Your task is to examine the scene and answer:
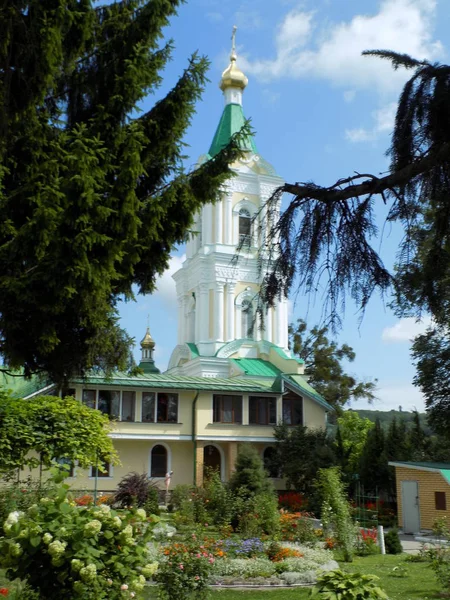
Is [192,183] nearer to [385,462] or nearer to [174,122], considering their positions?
[174,122]

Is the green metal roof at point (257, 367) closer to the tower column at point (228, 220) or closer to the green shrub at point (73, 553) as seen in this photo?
the tower column at point (228, 220)

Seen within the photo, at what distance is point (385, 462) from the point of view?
30344 millimetres

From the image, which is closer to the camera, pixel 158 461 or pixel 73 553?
pixel 73 553

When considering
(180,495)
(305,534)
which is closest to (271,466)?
(180,495)

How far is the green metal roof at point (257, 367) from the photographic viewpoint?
36703mm

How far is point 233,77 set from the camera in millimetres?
45219

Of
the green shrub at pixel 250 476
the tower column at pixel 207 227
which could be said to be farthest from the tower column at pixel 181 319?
the green shrub at pixel 250 476

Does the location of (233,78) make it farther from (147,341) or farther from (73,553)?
(73,553)

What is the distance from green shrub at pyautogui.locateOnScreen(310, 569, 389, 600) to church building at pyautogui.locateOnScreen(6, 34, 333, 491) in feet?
63.6

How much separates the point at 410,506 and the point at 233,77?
31006mm

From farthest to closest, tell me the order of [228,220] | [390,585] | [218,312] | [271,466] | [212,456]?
[228,220]
[218,312]
[212,456]
[271,466]
[390,585]

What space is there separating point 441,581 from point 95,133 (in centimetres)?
965

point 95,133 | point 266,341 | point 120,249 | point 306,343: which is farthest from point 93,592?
point 306,343

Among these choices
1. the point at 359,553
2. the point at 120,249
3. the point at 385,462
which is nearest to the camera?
the point at 120,249
